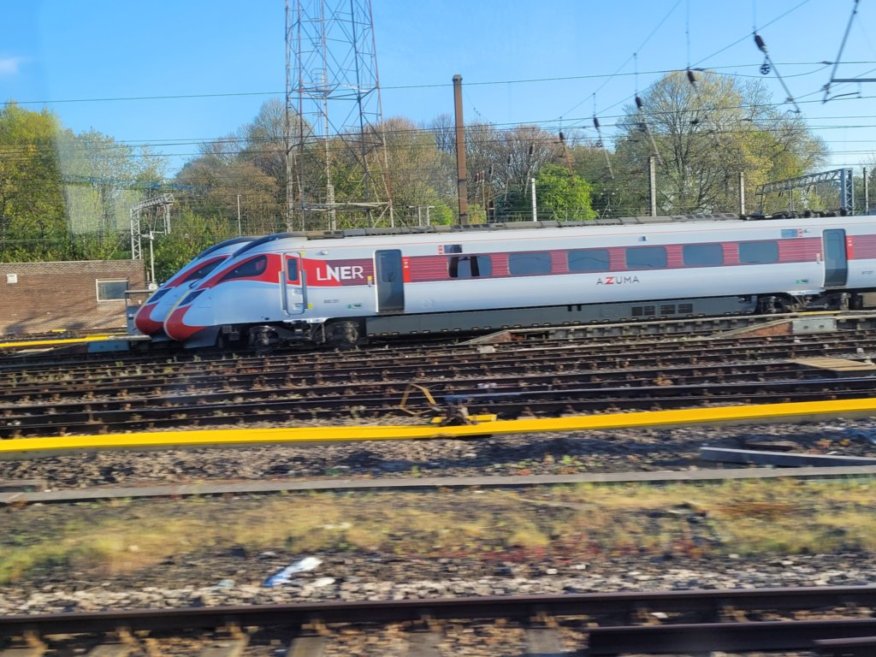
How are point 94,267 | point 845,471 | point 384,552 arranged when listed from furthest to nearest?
point 94,267 < point 845,471 < point 384,552

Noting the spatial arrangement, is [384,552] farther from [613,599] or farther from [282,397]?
[282,397]

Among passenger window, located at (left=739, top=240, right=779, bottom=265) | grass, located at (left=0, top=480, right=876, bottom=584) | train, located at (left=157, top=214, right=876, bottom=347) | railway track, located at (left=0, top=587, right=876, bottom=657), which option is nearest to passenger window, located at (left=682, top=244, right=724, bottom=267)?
train, located at (left=157, top=214, right=876, bottom=347)

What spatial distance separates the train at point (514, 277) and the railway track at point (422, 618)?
42.2 feet

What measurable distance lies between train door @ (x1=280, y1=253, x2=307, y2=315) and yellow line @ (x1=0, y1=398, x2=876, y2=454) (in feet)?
26.7

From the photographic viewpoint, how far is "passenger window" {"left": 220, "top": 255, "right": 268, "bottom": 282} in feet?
Answer: 53.4

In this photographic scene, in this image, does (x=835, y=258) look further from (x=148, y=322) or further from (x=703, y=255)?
(x=148, y=322)

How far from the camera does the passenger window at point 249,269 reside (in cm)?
1627

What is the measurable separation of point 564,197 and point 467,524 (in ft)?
125

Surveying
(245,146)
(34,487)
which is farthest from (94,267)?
(34,487)

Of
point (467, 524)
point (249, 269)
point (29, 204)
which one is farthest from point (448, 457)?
point (29, 204)

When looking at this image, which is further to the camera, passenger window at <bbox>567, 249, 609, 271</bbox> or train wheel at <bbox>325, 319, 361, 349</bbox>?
passenger window at <bbox>567, 249, 609, 271</bbox>

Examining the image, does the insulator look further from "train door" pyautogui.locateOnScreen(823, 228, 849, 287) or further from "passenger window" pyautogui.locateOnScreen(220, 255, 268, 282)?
"passenger window" pyautogui.locateOnScreen(220, 255, 268, 282)

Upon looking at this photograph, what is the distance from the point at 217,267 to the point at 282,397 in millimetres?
6391

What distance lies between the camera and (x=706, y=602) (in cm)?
391
